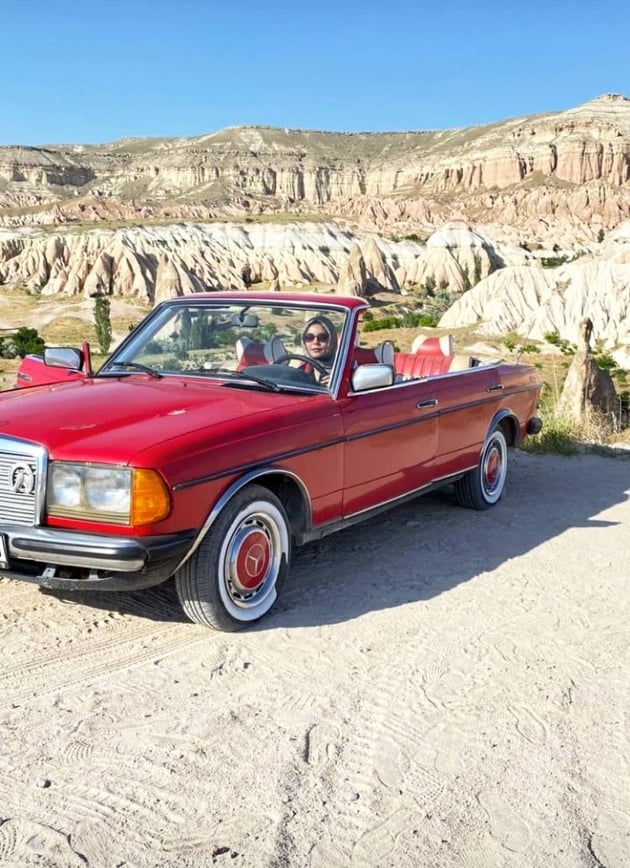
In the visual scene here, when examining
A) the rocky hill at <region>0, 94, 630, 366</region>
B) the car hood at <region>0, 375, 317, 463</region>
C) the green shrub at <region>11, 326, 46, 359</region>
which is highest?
the rocky hill at <region>0, 94, 630, 366</region>

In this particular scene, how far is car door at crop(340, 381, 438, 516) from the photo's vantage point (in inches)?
196

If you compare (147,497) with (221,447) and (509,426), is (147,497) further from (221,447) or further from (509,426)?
(509,426)

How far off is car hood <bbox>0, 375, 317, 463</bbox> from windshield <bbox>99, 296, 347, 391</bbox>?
0.69 feet

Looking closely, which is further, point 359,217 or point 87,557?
point 359,217

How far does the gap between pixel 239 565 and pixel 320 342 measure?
5.19 ft

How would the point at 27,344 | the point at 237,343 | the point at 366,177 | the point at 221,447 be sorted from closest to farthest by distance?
the point at 221,447, the point at 237,343, the point at 27,344, the point at 366,177

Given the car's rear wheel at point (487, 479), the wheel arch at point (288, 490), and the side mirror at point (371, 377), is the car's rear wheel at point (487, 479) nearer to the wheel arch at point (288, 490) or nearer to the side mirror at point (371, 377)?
the side mirror at point (371, 377)

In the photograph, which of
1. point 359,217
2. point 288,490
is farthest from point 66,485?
point 359,217

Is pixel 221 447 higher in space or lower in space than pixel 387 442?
higher

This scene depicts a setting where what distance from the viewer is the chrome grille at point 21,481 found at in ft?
12.8

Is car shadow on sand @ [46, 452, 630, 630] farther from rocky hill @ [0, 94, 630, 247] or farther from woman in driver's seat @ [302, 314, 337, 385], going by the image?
rocky hill @ [0, 94, 630, 247]

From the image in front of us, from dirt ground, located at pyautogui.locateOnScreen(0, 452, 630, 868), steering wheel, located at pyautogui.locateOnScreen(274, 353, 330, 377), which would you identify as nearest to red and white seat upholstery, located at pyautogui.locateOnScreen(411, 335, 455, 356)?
steering wheel, located at pyautogui.locateOnScreen(274, 353, 330, 377)

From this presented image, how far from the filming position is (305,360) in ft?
17.1

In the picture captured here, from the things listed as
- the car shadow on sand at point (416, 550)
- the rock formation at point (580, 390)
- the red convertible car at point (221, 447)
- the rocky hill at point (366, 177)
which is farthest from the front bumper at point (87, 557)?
the rocky hill at point (366, 177)
